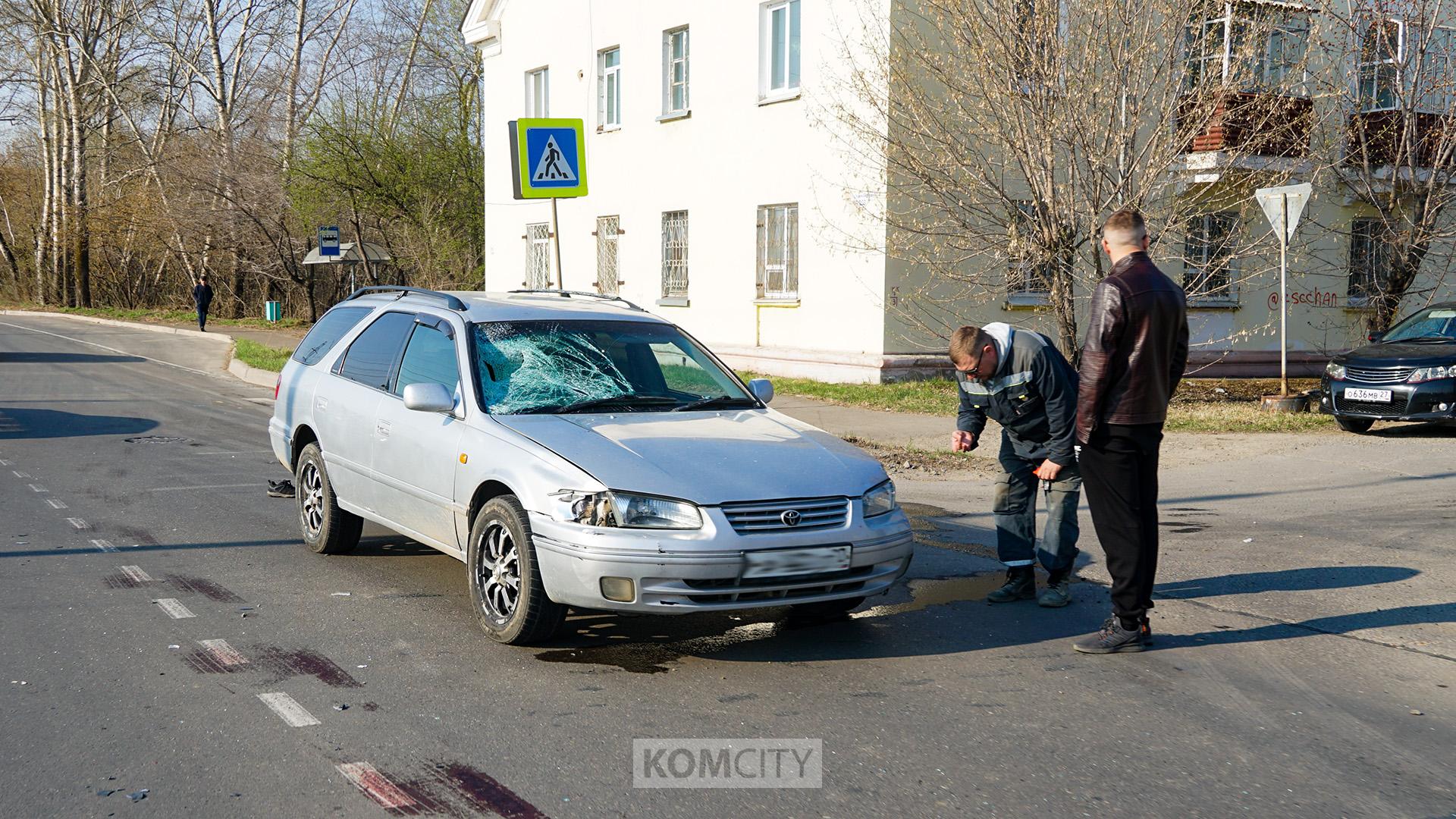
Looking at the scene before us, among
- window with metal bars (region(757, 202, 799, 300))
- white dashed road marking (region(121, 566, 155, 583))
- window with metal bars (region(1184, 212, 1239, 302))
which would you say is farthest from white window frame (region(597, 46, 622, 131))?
white dashed road marking (region(121, 566, 155, 583))

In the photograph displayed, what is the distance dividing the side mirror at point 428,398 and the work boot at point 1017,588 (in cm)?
293

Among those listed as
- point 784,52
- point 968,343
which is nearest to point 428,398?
point 968,343

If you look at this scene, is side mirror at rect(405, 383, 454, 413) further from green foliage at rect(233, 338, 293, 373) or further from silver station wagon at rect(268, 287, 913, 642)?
green foliage at rect(233, 338, 293, 373)

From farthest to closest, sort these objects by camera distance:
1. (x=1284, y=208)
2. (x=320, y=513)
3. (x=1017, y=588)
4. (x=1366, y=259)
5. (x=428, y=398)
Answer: (x=1366, y=259)
(x=1284, y=208)
(x=320, y=513)
(x=1017, y=588)
(x=428, y=398)

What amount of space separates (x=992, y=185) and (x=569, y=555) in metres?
11.9

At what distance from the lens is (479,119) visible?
135ft

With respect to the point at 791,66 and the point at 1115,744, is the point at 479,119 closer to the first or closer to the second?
the point at 791,66

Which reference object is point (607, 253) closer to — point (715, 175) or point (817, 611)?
point (715, 175)

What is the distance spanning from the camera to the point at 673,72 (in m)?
24.0

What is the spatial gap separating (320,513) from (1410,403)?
1124 centimetres

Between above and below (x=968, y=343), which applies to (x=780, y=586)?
below

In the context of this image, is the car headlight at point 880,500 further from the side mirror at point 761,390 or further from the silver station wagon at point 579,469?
the side mirror at point 761,390

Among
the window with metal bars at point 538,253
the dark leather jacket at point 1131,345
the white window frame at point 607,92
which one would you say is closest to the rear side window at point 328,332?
the dark leather jacket at point 1131,345

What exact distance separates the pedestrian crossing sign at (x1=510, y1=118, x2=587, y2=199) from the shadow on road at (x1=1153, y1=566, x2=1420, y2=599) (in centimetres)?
743
